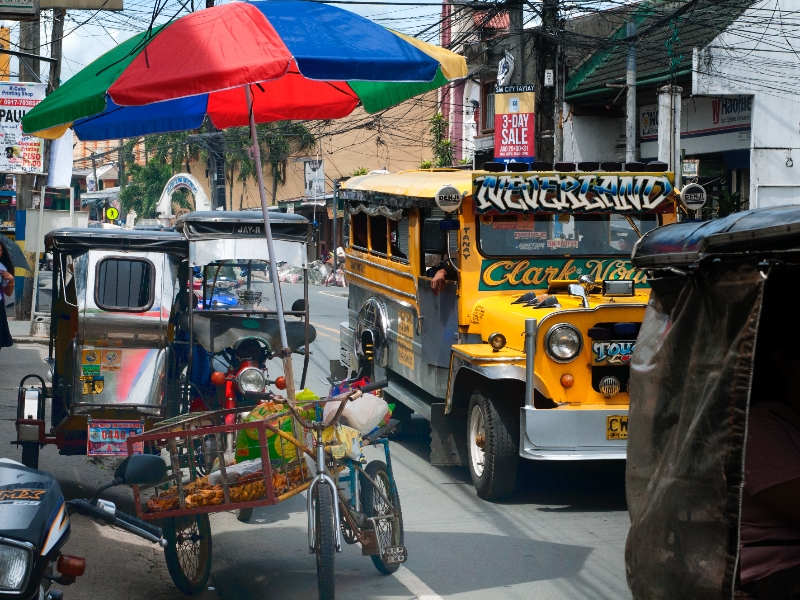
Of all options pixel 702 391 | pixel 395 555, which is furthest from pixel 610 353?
pixel 702 391

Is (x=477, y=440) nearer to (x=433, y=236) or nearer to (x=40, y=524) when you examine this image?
(x=433, y=236)

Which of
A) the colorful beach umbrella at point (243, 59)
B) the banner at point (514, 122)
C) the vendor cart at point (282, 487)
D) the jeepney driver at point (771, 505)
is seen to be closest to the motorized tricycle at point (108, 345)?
the colorful beach umbrella at point (243, 59)

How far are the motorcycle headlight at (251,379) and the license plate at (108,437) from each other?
0.82 meters

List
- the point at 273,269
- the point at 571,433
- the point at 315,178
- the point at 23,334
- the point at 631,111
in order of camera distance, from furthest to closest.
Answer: the point at 315,178 → the point at 631,111 → the point at 23,334 → the point at 571,433 → the point at 273,269

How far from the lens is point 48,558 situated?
3.40 meters

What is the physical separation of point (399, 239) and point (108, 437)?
371cm

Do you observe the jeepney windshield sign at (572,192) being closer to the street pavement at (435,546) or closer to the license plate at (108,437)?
the street pavement at (435,546)

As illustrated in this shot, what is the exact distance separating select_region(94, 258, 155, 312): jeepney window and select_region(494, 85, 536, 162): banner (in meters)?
8.99

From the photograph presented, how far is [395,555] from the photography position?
19.6 ft

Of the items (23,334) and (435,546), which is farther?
A: (23,334)

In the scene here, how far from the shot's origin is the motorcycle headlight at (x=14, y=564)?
3.19m

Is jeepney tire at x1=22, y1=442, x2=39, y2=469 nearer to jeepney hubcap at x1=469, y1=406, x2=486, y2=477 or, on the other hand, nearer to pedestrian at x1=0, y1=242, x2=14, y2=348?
pedestrian at x1=0, y1=242, x2=14, y2=348

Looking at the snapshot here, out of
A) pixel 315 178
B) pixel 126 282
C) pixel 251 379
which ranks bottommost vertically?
pixel 251 379

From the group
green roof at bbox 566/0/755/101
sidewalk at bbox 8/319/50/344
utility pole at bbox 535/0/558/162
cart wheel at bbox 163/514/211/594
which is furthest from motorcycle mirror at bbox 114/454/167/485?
green roof at bbox 566/0/755/101
